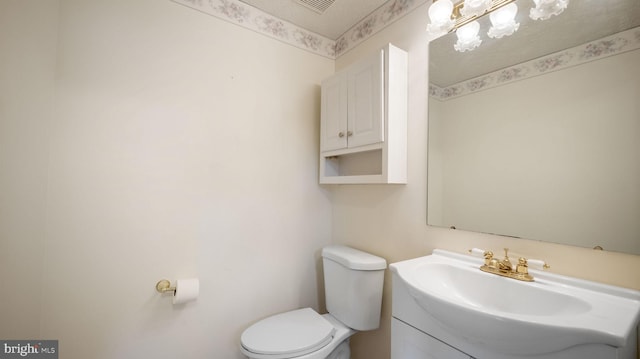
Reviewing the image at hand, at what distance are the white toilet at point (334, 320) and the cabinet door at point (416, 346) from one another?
346 millimetres

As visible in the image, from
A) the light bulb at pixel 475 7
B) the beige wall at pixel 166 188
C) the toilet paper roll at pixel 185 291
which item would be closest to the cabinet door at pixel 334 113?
the beige wall at pixel 166 188

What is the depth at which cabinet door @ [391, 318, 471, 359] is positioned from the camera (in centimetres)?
75

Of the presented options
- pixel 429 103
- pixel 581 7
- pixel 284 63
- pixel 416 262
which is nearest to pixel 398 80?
pixel 429 103

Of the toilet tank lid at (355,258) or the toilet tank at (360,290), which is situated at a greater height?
the toilet tank lid at (355,258)

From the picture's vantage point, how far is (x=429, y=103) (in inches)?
45.6

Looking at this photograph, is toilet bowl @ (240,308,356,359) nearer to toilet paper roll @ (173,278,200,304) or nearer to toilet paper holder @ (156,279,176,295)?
toilet paper roll @ (173,278,200,304)

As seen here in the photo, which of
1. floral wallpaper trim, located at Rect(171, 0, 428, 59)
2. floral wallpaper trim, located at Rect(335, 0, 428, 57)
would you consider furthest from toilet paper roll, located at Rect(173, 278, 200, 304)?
floral wallpaper trim, located at Rect(335, 0, 428, 57)

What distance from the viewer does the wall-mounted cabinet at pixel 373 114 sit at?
1186 mm

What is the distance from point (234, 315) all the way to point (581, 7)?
1995 mm

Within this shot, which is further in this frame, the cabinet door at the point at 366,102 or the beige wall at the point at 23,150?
A: the cabinet door at the point at 366,102

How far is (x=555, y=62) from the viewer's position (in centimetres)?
83

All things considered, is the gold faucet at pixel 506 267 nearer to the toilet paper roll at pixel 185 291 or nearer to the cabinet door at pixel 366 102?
the cabinet door at pixel 366 102

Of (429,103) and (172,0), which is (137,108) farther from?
(429,103)

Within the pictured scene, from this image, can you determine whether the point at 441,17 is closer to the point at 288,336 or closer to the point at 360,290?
the point at 360,290
